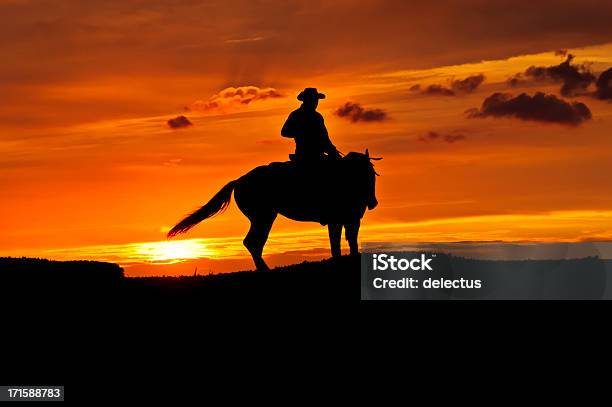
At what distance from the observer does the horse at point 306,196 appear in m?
30.1

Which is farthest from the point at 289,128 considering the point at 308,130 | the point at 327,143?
the point at 327,143

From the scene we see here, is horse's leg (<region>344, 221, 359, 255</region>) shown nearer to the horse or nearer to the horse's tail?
the horse

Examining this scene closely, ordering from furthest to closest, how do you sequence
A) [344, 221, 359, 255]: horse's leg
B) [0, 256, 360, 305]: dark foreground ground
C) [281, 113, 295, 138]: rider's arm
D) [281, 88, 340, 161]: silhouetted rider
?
1. [281, 113, 295, 138]: rider's arm
2. [281, 88, 340, 161]: silhouetted rider
3. [344, 221, 359, 255]: horse's leg
4. [0, 256, 360, 305]: dark foreground ground

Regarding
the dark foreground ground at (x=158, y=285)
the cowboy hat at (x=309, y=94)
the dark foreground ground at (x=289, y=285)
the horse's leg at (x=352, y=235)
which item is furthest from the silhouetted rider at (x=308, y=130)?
the dark foreground ground at (x=289, y=285)

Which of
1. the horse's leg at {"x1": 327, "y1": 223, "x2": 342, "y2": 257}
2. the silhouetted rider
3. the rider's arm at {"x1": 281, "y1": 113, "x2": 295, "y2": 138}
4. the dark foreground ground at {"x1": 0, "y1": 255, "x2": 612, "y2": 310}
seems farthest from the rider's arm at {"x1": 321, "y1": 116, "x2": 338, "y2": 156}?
the dark foreground ground at {"x1": 0, "y1": 255, "x2": 612, "y2": 310}

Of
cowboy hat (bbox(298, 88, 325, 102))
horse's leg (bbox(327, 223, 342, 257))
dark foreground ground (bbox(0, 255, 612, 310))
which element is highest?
cowboy hat (bbox(298, 88, 325, 102))

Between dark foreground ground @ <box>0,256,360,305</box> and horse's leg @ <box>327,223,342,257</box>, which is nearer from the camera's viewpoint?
dark foreground ground @ <box>0,256,360,305</box>

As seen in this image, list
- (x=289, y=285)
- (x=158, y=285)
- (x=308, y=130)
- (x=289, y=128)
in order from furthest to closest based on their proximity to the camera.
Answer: (x=289, y=128) → (x=308, y=130) → (x=158, y=285) → (x=289, y=285)

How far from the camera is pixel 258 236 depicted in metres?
30.2

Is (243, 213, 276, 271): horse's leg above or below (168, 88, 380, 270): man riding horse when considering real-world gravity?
→ below

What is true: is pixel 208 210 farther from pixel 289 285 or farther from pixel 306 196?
pixel 289 285

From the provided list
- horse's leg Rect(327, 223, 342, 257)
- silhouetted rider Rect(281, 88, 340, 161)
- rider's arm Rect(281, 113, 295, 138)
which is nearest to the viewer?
horse's leg Rect(327, 223, 342, 257)

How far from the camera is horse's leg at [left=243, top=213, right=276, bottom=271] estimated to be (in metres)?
30.1

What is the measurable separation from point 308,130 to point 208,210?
10.8 ft
